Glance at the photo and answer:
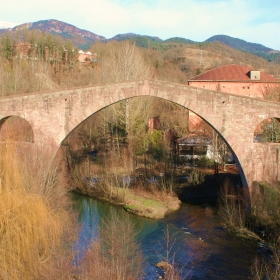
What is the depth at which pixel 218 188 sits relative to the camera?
20281 millimetres

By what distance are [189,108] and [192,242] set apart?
4876mm

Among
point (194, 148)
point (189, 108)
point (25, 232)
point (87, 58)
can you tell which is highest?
point (87, 58)

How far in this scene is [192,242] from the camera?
47.1 feet

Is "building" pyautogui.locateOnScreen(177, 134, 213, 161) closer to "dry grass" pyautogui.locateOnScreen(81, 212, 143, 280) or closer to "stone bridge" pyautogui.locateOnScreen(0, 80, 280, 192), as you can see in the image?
"stone bridge" pyautogui.locateOnScreen(0, 80, 280, 192)

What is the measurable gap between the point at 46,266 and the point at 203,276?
4.82 metres

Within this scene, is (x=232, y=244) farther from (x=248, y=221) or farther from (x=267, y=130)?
(x=267, y=130)

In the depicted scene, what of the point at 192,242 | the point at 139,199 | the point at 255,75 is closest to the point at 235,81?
the point at 255,75

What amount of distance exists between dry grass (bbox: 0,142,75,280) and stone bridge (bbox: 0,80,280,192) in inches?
166

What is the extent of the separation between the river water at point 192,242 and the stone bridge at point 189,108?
2546 mm

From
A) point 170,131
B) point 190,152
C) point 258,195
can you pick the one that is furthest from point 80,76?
point 258,195

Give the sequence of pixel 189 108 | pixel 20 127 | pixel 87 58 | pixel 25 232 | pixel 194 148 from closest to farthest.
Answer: pixel 25 232
pixel 189 108
pixel 20 127
pixel 194 148
pixel 87 58

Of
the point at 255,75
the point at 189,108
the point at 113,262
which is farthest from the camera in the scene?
the point at 255,75

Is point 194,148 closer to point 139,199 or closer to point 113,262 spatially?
point 139,199

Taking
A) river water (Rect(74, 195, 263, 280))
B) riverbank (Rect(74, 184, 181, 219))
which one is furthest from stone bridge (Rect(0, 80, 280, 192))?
riverbank (Rect(74, 184, 181, 219))
